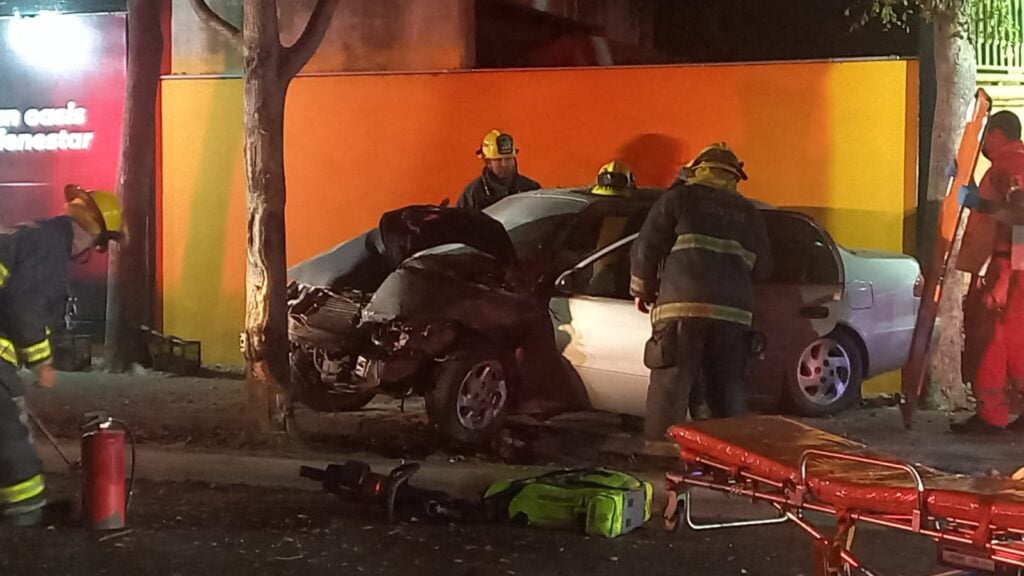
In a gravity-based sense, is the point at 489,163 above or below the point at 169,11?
below

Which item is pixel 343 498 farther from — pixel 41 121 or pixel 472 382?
pixel 41 121

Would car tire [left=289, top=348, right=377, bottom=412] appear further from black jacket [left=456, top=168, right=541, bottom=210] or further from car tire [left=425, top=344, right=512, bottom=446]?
black jacket [left=456, top=168, right=541, bottom=210]

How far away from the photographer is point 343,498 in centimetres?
674

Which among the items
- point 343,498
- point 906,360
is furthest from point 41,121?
point 906,360

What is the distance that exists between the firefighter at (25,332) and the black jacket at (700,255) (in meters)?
3.08

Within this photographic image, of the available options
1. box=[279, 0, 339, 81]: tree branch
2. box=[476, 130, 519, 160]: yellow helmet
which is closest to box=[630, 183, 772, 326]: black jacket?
box=[476, 130, 519, 160]: yellow helmet

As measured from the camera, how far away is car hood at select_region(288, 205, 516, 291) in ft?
25.1

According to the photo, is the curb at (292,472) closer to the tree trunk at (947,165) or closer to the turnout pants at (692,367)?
the turnout pants at (692,367)

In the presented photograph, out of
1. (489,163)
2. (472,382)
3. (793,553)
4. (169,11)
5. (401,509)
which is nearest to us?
(793,553)

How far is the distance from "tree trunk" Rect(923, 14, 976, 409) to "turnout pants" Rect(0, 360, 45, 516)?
5418 mm

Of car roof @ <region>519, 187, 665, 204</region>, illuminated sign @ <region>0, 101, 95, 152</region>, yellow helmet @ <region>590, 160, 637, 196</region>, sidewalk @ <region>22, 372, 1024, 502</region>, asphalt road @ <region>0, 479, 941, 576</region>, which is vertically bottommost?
asphalt road @ <region>0, 479, 941, 576</region>

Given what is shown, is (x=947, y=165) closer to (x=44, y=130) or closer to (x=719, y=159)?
(x=719, y=159)

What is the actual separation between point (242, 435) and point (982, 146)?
192 inches

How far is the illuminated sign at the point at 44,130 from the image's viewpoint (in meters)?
9.91
